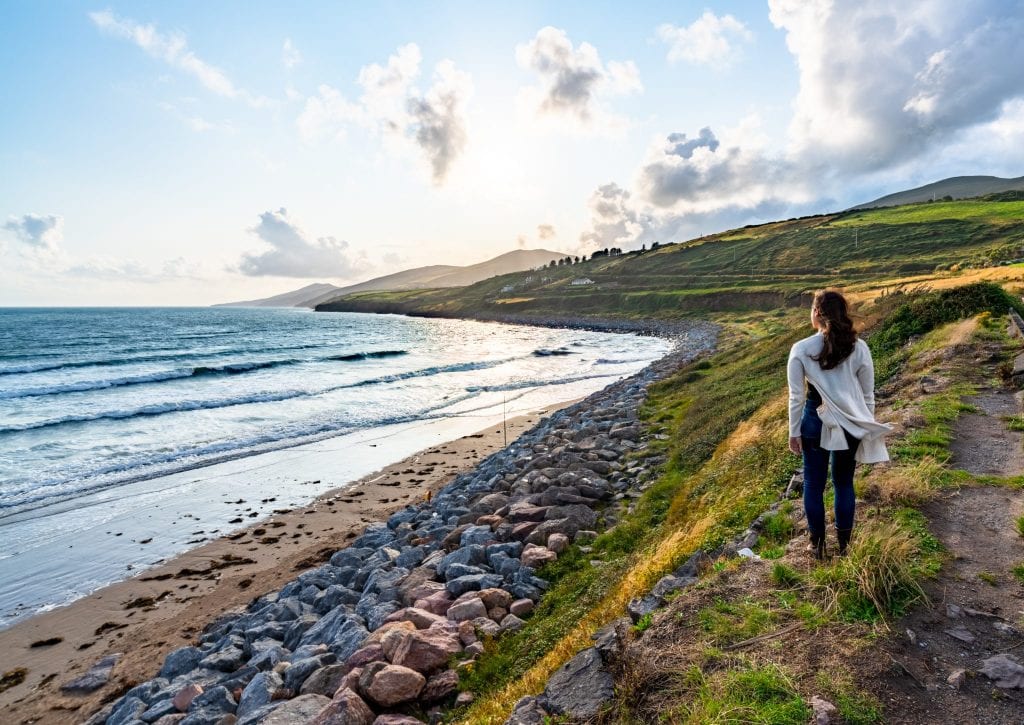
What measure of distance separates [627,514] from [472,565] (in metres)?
3.14

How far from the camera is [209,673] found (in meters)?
7.35

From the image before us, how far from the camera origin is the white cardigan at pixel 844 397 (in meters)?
4.80

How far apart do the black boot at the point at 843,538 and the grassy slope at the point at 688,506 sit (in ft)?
1.91

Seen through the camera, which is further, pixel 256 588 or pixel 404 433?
pixel 404 433

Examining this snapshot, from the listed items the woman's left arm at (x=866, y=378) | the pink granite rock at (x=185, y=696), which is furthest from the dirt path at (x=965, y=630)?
the pink granite rock at (x=185, y=696)

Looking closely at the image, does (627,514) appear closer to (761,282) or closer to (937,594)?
(937,594)

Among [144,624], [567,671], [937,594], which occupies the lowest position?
[144,624]

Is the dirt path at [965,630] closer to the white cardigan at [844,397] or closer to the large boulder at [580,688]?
the white cardigan at [844,397]

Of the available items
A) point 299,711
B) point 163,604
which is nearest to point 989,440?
point 299,711

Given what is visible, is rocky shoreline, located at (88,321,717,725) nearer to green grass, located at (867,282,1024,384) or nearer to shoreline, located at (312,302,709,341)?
green grass, located at (867,282,1024,384)

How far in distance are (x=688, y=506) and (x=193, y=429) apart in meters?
24.1

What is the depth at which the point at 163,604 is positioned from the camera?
34.6ft

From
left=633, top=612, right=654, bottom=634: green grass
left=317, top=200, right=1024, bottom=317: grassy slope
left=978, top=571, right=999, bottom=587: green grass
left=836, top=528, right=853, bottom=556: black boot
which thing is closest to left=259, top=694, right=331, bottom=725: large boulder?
left=633, top=612, right=654, bottom=634: green grass

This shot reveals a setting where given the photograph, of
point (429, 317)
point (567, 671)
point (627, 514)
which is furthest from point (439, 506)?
point (429, 317)
